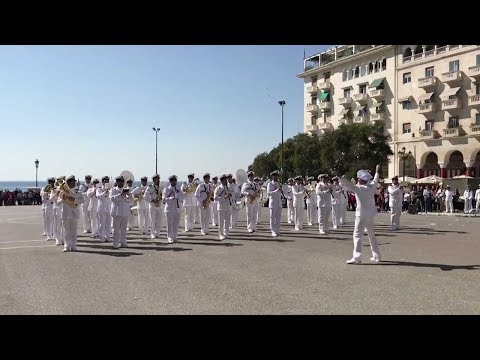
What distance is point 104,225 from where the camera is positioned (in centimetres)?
1683

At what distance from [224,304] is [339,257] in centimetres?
560

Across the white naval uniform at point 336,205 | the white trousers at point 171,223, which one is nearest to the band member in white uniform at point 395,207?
the white naval uniform at point 336,205

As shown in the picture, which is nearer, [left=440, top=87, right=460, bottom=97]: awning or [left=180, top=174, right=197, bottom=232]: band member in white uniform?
[left=180, top=174, right=197, bottom=232]: band member in white uniform

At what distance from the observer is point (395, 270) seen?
1040 cm

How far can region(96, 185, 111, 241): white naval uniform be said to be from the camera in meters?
16.9

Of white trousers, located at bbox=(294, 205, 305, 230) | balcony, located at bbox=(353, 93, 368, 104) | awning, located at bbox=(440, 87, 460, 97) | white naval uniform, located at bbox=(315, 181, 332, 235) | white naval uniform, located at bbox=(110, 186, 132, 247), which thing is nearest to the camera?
white naval uniform, located at bbox=(110, 186, 132, 247)

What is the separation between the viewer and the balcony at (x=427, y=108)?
5578cm

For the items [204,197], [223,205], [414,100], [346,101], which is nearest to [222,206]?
[223,205]

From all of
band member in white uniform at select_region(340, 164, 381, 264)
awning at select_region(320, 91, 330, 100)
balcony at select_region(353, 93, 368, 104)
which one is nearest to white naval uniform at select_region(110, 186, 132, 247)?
band member in white uniform at select_region(340, 164, 381, 264)

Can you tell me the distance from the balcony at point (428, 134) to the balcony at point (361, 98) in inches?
408

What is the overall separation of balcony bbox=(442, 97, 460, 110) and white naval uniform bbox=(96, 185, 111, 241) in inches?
1821

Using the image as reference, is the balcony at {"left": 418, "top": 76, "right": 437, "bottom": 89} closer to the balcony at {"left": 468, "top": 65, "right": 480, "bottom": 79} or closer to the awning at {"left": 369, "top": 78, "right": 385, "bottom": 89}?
the balcony at {"left": 468, "top": 65, "right": 480, "bottom": 79}

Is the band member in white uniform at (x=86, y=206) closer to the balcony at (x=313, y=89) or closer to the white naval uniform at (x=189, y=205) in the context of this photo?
the white naval uniform at (x=189, y=205)
